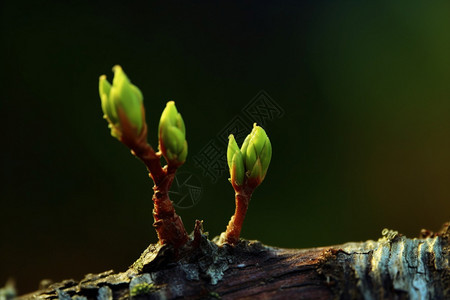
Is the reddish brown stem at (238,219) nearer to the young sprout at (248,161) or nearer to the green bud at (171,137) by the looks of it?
the young sprout at (248,161)

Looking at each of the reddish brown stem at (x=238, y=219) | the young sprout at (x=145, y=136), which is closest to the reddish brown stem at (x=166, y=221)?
the young sprout at (x=145, y=136)

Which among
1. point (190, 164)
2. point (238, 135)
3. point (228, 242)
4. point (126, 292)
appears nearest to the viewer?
point (126, 292)

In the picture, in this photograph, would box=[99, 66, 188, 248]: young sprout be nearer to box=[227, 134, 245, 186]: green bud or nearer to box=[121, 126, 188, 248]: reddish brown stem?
box=[121, 126, 188, 248]: reddish brown stem

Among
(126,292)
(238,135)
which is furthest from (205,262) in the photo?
(238,135)

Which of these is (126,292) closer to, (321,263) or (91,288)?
(91,288)

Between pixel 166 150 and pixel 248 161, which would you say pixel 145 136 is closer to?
pixel 166 150

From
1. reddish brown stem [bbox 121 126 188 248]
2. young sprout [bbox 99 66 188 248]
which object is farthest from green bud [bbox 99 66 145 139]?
reddish brown stem [bbox 121 126 188 248]

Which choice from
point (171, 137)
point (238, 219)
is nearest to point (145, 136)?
point (171, 137)
